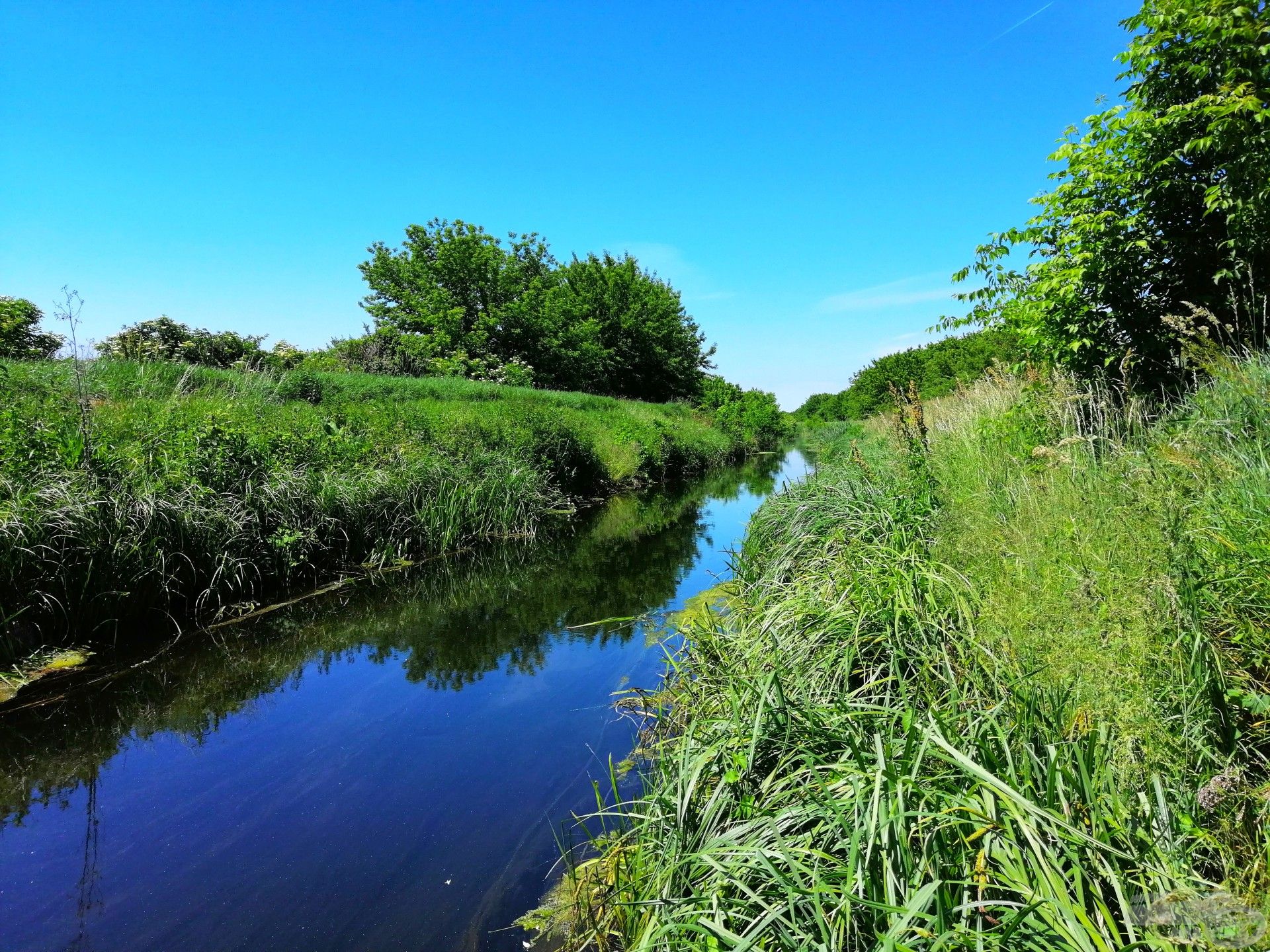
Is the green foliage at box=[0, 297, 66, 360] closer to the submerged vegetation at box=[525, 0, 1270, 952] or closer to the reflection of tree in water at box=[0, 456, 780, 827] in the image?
the reflection of tree in water at box=[0, 456, 780, 827]

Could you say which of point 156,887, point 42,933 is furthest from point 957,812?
point 42,933

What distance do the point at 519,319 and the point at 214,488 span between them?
27772 mm

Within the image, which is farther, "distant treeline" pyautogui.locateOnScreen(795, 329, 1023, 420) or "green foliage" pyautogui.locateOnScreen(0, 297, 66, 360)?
"distant treeline" pyautogui.locateOnScreen(795, 329, 1023, 420)

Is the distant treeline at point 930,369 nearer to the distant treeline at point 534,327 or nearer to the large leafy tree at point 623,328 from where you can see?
the distant treeline at point 534,327

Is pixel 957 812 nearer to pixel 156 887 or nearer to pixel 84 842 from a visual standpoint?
pixel 156 887

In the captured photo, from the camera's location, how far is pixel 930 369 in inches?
1113

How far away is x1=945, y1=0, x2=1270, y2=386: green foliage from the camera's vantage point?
4945 millimetres

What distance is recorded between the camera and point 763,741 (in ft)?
8.63

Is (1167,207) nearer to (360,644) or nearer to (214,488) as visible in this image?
(360,644)

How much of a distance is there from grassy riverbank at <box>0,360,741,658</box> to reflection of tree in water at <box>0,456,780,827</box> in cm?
57

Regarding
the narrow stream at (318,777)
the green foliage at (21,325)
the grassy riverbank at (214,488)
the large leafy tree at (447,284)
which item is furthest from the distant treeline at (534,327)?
the narrow stream at (318,777)

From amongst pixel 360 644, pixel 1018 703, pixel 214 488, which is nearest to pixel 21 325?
pixel 214 488

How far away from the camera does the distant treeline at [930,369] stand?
1600 centimetres

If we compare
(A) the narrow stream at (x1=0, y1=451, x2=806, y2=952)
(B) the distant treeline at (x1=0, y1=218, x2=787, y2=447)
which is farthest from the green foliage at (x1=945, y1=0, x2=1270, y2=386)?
(B) the distant treeline at (x1=0, y1=218, x2=787, y2=447)
